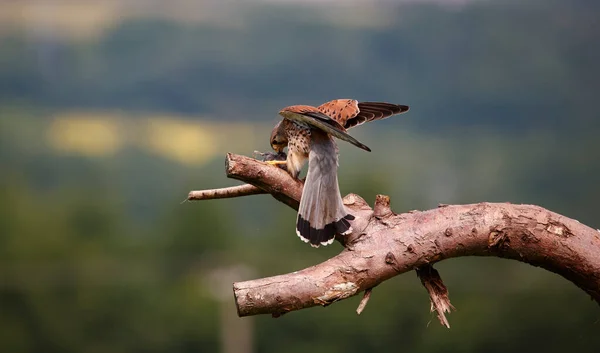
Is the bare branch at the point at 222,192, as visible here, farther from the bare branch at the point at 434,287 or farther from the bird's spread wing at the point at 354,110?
the bare branch at the point at 434,287

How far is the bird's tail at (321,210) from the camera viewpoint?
203 centimetres

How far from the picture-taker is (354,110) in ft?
7.76

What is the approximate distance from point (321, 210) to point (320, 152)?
0.86ft

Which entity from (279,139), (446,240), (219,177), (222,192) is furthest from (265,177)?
(219,177)

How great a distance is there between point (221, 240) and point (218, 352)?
0.79 metres

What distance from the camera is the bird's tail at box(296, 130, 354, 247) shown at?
2025mm

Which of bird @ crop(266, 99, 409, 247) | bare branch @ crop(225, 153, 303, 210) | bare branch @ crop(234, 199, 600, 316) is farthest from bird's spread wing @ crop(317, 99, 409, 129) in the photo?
bare branch @ crop(234, 199, 600, 316)

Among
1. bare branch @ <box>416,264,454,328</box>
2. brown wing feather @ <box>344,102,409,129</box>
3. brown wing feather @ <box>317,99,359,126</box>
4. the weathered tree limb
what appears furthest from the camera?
brown wing feather @ <box>344,102,409,129</box>

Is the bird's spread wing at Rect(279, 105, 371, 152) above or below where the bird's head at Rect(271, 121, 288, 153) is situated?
above

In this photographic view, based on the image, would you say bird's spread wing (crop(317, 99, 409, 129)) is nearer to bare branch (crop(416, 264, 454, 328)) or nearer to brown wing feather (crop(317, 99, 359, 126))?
brown wing feather (crop(317, 99, 359, 126))

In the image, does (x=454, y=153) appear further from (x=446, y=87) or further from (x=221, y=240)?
(x=221, y=240)

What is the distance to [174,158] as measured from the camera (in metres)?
5.16

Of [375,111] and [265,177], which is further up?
[375,111]

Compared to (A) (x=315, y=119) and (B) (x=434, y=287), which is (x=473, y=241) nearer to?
(B) (x=434, y=287)
